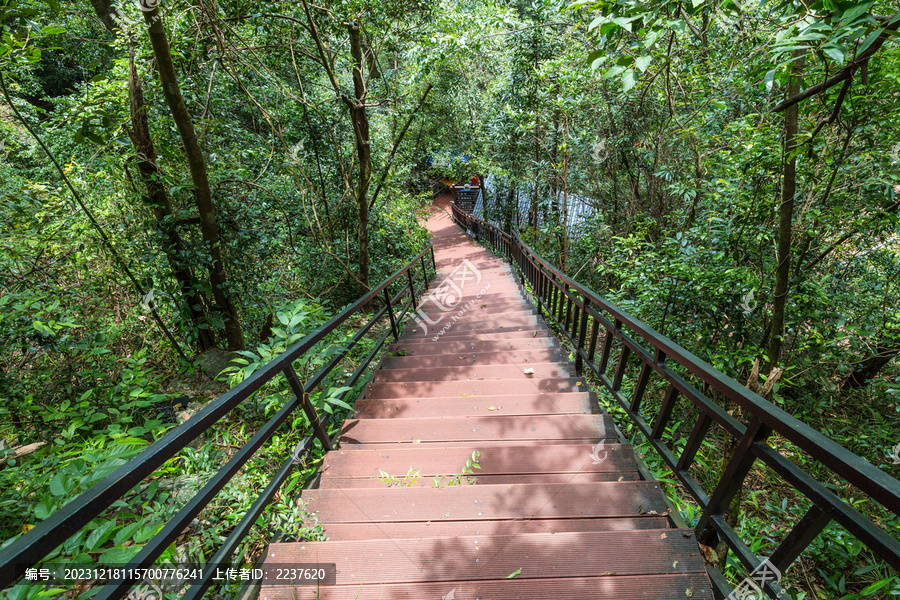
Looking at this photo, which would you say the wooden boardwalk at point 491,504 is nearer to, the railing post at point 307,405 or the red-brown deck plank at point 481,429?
the red-brown deck plank at point 481,429

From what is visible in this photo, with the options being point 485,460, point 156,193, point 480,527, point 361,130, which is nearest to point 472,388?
point 485,460

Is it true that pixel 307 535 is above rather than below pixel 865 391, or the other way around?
above

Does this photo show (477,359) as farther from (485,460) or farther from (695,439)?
(695,439)

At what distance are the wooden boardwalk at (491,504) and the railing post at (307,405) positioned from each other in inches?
5.0

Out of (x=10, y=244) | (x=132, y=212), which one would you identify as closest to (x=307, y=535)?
(x=132, y=212)

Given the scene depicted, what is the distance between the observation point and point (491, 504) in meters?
1.78

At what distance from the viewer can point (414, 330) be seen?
491 cm

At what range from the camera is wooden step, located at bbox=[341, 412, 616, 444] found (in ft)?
7.66

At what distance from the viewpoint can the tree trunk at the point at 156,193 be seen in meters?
3.10

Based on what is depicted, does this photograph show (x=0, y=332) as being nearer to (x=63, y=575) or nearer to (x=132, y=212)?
(x=132, y=212)

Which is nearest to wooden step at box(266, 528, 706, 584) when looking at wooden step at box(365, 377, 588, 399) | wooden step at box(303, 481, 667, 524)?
wooden step at box(303, 481, 667, 524)

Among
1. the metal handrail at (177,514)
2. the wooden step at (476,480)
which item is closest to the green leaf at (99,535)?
the metal handrail at (177,514)

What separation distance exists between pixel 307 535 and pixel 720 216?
4.47 m

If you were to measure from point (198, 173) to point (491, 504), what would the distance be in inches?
137
